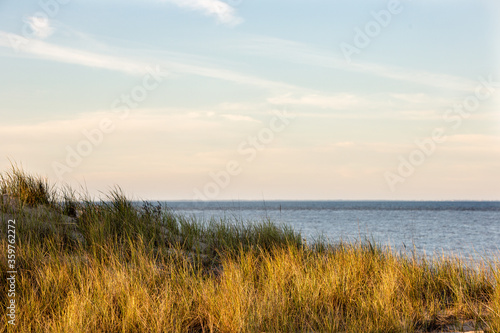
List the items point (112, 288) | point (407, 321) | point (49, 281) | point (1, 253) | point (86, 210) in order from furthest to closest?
point (86, 210), point (1, 253), point (49, 281), point (112, 288), point (407, 321)

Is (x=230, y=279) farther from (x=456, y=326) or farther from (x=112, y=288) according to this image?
(x=456, y=326)

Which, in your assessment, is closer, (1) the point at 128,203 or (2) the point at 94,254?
(2) the point at 94,254

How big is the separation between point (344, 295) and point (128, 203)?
616 centimetres

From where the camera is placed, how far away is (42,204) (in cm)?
1087

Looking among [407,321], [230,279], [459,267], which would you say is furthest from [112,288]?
[459,267]

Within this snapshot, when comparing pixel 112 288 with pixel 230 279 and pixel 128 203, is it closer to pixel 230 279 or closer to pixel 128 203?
pixel 230 279

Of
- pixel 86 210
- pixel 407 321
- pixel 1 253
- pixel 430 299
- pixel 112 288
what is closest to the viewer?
pixel 407 321

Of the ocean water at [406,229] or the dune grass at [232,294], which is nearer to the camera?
the dune grass at [232,294]

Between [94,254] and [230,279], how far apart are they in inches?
109

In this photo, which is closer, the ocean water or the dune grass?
the dune grass

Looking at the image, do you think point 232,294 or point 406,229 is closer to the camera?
point 232,294

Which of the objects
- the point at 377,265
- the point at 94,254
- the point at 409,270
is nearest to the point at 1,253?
the point at 94,254

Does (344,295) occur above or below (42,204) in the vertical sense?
below

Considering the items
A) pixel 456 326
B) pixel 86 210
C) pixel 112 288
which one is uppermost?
pixel 86 210
